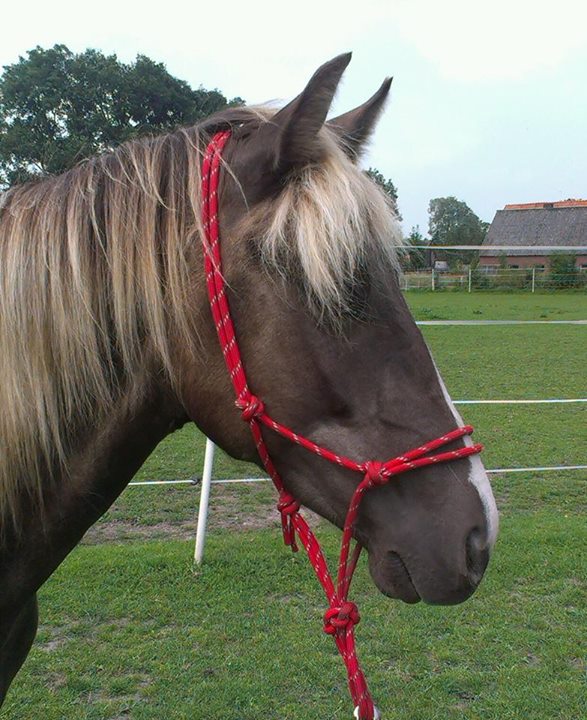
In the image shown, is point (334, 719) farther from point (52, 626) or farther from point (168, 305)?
point (168, 305)

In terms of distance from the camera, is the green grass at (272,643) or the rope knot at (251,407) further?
the green grass at (272,643)

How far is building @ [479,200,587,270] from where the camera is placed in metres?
27.3

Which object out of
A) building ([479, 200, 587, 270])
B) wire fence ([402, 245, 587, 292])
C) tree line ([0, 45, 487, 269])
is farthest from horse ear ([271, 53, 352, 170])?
building ([479, 200, 587, 270])

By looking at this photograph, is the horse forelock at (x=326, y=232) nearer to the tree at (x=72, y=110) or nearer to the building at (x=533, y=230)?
the tree at (x=72, y=110)

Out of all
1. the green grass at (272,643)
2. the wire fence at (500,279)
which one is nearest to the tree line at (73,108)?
the green grass at (272,643)

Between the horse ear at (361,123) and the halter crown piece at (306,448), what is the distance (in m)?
0.32

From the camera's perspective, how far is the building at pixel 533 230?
89.7 ft

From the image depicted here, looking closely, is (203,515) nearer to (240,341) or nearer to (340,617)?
(340,617)

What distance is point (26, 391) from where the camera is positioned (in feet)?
4.75

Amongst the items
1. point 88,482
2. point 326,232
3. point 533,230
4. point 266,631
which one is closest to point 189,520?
point 266,631

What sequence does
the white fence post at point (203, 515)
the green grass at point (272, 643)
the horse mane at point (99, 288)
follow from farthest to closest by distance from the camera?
the white fence post at point (203, 515)
the green grass at point (272, 643)
the horse mane at point (99, 288)

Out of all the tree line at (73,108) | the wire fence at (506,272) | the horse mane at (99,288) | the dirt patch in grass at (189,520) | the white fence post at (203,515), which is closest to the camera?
the horse mane at (99,288)

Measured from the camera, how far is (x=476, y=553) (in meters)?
1.30

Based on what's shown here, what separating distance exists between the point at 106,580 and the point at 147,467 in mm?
2888
